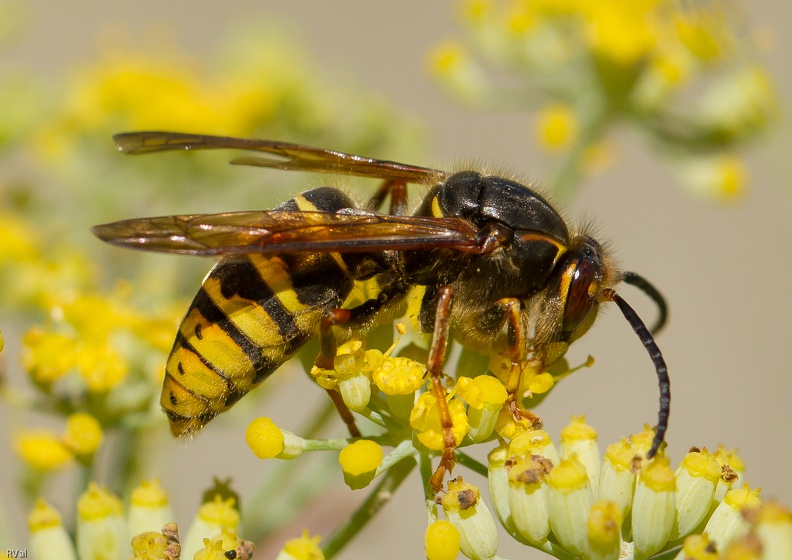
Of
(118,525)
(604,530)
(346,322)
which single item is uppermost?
(346,322)

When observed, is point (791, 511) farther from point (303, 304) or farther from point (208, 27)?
point (208, 27)

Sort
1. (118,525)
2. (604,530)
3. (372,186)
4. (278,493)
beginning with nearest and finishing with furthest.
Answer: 1. (604,530)
2. (118,525)
3. (278,493)
4. (372,186)

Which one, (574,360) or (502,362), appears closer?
(502,362)

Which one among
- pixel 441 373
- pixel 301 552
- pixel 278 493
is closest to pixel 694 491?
pixel 441 373

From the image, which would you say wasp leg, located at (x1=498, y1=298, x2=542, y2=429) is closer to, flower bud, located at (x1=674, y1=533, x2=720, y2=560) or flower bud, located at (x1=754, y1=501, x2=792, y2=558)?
flower bud, located at (x1=674, y1=533, x2=720, y2=560)

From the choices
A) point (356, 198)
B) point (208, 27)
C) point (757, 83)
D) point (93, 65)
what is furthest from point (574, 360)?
point (208, 27)

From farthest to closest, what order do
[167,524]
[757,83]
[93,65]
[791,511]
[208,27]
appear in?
[208,27], [93,65], [757,83], [167,524], [791,511]

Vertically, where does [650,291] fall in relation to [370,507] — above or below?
above

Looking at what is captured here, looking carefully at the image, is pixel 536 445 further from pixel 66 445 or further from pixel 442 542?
pixel 66 445
